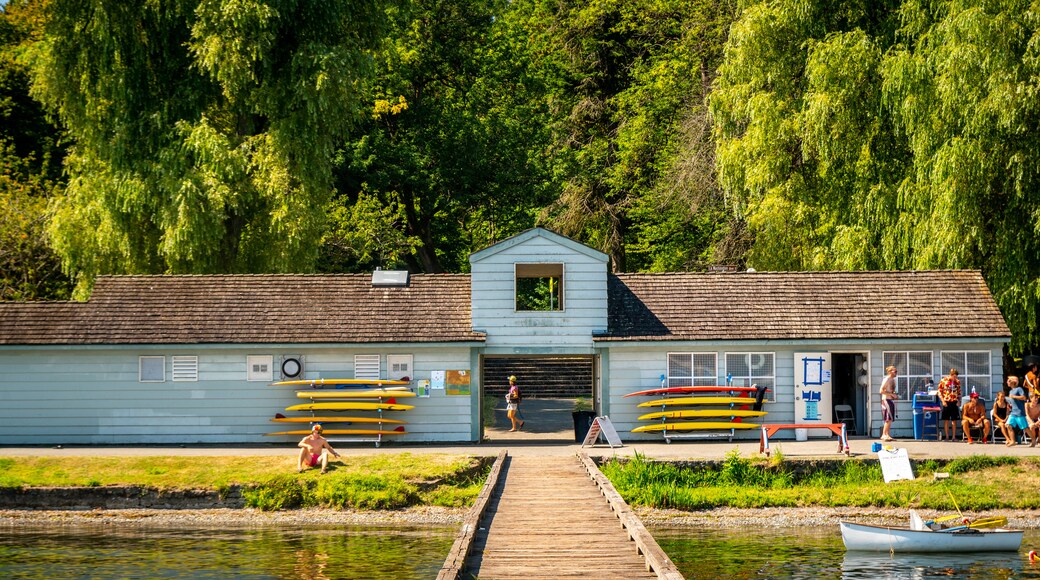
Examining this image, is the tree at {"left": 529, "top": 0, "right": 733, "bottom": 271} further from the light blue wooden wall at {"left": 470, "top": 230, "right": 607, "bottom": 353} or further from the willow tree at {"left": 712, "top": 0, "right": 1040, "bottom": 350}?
the light blue wooden wall at {"left": 470, "top": 230, "right": 607, "bottom": 353}

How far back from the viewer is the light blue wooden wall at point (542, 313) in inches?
1161

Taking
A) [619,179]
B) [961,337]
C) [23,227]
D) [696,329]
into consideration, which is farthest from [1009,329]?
[23,227]

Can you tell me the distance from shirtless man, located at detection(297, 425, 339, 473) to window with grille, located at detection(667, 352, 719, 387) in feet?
28.5

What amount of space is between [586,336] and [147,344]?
1022cm

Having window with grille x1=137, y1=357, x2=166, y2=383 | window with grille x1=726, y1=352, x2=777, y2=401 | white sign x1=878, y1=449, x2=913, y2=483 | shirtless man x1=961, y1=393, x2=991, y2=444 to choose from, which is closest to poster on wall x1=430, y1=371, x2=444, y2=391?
window with grille x1=137, y1=357, x2=166, y2=383

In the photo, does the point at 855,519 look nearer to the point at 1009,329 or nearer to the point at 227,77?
the point at 1009,329

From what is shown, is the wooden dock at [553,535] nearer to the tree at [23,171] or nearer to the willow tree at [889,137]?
the willow tree at [889,137]

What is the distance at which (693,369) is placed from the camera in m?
29.6

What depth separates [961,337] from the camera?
95.3ft

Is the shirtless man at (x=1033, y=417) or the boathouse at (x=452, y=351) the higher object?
the boathouse at (x=452, y=351)

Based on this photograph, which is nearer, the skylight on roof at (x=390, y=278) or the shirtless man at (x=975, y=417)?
the shirtless man at (x=975, y=417)

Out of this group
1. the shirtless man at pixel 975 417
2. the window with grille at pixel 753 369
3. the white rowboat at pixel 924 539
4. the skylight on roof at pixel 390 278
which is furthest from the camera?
the skylight on roof at pixel 390 278

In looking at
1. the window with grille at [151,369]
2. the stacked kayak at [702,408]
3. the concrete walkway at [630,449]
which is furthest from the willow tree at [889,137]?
the window with grille at [151,369]

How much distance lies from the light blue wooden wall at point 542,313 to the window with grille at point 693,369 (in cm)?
192
